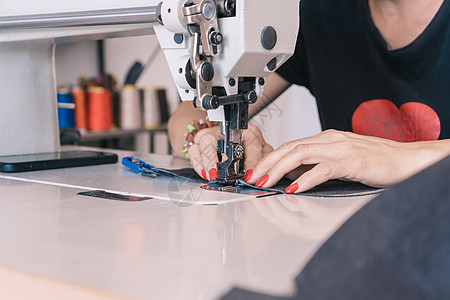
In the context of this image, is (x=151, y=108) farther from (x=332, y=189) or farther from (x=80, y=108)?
(x=332, y=189)

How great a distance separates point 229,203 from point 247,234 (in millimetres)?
188

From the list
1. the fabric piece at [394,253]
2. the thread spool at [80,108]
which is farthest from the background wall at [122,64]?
the fabric piece at [394,253]

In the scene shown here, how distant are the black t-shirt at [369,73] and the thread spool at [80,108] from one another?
2.20 meters

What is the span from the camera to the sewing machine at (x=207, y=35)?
0.86m

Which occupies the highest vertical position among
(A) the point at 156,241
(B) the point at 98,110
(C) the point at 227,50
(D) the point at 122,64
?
(D) the point at 122,64

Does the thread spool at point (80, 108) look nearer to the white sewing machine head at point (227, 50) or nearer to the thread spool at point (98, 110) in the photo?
the thread spool at point (98, 110)

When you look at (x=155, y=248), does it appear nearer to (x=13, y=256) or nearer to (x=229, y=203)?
(x=13, y=256)

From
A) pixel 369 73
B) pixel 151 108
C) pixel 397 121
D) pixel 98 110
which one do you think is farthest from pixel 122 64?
pixel 397 121

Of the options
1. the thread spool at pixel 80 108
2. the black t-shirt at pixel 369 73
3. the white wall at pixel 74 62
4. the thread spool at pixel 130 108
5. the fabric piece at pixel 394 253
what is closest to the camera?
the fabric piece at pixel 394 253

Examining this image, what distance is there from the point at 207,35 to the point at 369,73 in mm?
685

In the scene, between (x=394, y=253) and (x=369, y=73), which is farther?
(x=369, y=73)

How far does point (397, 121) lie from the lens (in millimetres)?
1346

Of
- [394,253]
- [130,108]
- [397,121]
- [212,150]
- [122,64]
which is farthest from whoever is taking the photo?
[122,64]

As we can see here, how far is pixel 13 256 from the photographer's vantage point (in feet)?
1.80
